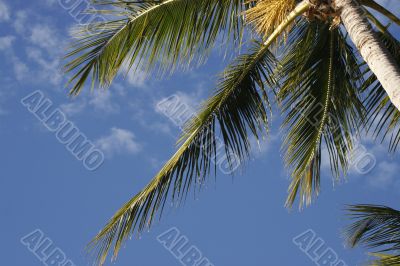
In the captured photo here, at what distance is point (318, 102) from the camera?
6594 mm

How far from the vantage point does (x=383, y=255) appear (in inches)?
286

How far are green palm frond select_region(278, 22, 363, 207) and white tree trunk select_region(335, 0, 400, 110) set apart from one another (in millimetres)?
1437

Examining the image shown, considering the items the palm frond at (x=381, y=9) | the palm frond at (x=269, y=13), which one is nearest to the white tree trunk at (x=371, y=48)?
the palm frond at (x=269, y=13)

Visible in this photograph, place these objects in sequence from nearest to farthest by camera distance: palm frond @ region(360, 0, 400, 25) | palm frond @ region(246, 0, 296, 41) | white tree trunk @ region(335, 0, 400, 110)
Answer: white tree trunk @ region(335, 0, 400, 110)
palm frond @ region(246, 0, 296, 41)
palm frond @ region(360, 0, 400, 25)

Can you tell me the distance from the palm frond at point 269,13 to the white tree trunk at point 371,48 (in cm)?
46

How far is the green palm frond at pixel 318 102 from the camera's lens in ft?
21.5

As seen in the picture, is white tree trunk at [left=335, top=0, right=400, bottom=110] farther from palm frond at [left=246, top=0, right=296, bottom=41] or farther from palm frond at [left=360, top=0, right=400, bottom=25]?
palm frond at [left=360, top=0, right=400, bottom=25]

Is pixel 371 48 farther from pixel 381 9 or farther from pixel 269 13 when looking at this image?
pixel 381 9

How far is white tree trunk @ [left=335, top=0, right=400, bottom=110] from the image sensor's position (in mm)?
4613

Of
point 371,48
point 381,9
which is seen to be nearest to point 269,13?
point 371,48

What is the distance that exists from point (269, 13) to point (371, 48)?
971 millimetres

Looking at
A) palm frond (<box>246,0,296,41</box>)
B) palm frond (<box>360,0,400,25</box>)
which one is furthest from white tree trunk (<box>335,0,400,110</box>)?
palm frond (<box>360,0,400,25</box>)

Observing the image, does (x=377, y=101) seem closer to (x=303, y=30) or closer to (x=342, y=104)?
(x=342, y=104)

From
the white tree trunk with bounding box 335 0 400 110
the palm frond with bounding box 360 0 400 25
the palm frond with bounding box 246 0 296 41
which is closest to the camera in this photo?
the white tree trunk with bounding box 335 0 400 110
